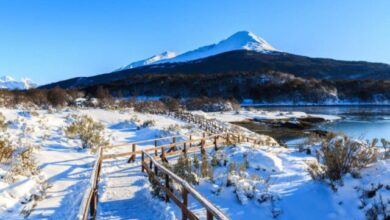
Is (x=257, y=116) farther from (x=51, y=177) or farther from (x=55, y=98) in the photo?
(x=51, y=177)

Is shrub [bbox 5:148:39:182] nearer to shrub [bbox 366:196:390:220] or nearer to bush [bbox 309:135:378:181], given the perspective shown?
bush [bbox 309:135:378:181]

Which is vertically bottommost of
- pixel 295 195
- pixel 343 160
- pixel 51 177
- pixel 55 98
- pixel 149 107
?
pixel 295 195

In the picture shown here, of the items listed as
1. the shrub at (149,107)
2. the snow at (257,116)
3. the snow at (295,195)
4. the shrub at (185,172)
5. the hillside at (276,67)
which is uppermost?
the hillside at (276,67)

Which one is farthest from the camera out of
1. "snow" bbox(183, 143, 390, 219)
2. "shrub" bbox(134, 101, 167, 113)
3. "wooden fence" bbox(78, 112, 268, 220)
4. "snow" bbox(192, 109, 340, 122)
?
"snow" bbox(192, 109, 340, 122)

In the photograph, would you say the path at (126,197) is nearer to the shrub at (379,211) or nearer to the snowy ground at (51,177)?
the snowy ground at (51,177)

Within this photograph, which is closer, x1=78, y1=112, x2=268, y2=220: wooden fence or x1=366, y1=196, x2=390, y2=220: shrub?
x1=78, y1=112, x2=268, y2=220: wooden fence

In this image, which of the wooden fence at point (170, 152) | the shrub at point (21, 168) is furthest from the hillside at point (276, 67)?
the shrub at point (21, 168)

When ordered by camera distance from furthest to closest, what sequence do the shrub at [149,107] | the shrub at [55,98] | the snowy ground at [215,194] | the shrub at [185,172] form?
the shrub at [149,107]
the shrub at [55,98]
the shrub at [185,172]
the snowy ground at [215,194]

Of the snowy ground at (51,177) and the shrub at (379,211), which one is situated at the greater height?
the snowy ground at (51,177)

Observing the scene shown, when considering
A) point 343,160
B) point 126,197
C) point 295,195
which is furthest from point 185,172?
point 343,160

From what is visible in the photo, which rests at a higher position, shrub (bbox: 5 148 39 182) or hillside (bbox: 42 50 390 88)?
hillside (bbox: 42 50 390 88)

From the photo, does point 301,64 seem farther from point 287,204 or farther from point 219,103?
point 287,204

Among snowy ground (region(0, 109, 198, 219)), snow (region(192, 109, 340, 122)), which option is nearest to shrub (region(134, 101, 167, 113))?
snow (region(192, 109, 340, 122))

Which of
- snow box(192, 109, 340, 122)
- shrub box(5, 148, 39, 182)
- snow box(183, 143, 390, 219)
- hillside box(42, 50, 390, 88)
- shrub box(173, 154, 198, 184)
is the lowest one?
snow box(192, 109, 340, 122)
